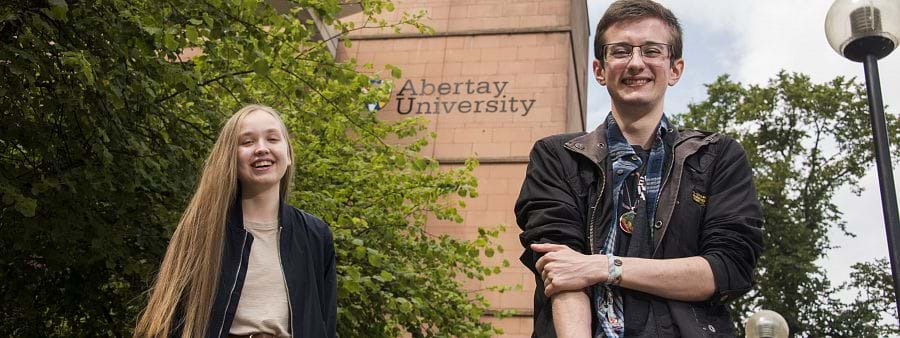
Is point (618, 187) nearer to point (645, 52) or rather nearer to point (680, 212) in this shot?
point (680, 212)

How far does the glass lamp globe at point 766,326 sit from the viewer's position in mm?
13766

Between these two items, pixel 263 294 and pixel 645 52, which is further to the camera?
pixel 263 294

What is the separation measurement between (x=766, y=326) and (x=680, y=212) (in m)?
12.4

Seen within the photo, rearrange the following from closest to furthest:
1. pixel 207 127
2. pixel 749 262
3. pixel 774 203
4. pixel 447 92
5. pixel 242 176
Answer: pixel 749 262 < pixel 242 176 < pixel 207 127 < pixel 447 92 < pixel 774 203

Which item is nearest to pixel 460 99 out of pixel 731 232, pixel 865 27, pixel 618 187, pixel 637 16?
pixel 865 27

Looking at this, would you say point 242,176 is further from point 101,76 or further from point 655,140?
point 101,76

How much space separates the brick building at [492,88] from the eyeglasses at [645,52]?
15380mm

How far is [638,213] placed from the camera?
7.68ft

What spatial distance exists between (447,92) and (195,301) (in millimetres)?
17034

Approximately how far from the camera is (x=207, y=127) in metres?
8.35

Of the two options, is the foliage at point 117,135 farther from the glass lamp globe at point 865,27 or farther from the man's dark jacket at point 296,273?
the glass lamp globe at point 865,27

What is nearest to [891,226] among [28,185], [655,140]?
[655,140]

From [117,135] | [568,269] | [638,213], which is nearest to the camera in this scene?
[568,269]

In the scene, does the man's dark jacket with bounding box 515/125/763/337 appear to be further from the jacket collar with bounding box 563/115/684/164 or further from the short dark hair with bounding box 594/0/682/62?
the short dark hair with bounding box 594/0/682/62
